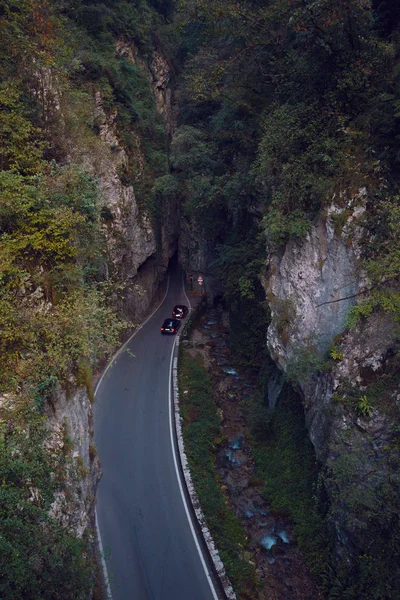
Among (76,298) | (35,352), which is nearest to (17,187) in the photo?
(76,298)

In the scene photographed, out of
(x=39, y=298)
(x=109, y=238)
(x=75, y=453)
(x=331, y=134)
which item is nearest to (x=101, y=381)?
(x=109, y=238)

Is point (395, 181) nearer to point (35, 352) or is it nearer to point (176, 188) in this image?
point (35, 352)

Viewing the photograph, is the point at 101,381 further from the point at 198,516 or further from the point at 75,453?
the point at 75,453

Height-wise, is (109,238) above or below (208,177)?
below

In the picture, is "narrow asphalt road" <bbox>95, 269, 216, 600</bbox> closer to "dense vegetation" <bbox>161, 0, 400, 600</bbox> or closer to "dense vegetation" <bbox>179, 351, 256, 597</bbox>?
"dense vegetation" <bbox>179, 351, 256, 597</bbox>

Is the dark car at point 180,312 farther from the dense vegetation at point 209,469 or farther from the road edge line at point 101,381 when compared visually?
the dense vegetation at point 209,469

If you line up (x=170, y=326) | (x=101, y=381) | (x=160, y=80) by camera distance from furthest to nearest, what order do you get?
(x=160, y=80)
(x=170, y=326)
(x=101, y=381)

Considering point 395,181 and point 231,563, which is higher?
point 395,181
